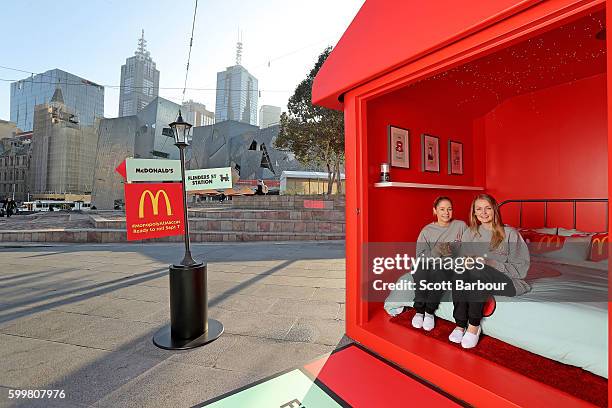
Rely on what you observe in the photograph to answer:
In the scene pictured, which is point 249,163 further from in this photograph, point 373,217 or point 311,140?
point 373,217

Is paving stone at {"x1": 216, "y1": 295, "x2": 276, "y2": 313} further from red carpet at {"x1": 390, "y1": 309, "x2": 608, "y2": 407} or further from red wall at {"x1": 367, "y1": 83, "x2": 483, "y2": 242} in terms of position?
red carpet at {"x1": 390, "y1": 309, "x2": 608, "y2": 407}

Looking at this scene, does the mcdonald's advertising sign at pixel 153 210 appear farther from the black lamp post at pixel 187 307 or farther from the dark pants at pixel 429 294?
the dark pants at pixel 429 294

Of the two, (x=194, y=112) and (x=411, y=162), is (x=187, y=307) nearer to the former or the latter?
(x=411, y=162)

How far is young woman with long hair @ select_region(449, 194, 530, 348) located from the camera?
7.30 ft

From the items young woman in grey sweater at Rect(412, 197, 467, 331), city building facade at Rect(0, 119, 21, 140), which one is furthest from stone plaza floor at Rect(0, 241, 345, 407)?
city building facade at Rect(0, 119, 21, 140)

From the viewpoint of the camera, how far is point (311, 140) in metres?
13.3

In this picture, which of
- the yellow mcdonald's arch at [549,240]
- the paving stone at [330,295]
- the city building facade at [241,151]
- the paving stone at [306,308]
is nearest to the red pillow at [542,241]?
the yellow mcdonald's arch at [549,240]

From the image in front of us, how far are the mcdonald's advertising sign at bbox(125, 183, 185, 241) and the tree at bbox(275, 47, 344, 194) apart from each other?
32.7 ft

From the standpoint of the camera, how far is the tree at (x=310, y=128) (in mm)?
12438

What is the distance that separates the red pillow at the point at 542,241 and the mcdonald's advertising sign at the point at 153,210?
4309 mm

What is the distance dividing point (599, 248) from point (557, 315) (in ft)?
6.93

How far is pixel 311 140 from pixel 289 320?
36.4 feet

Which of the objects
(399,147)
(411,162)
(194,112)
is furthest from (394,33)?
(194,112)

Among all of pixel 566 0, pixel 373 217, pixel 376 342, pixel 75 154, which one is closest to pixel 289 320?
pixel 376 342
